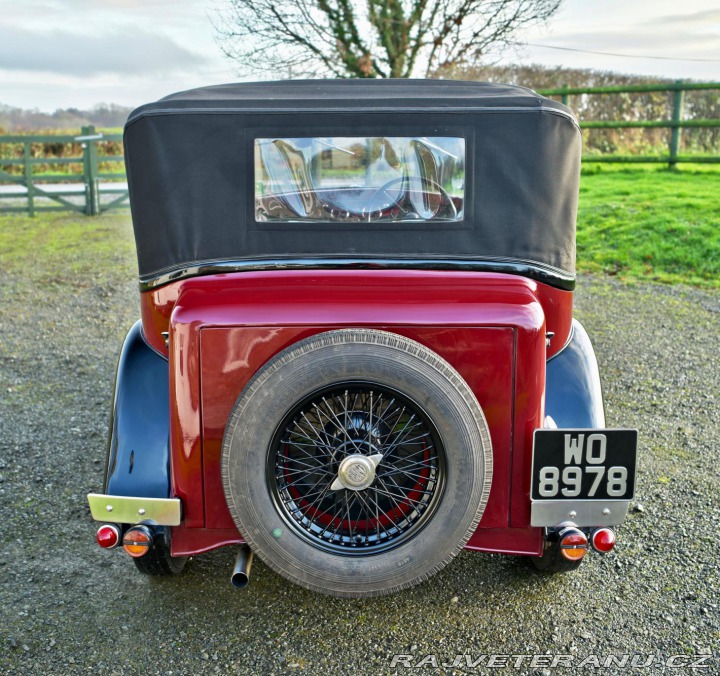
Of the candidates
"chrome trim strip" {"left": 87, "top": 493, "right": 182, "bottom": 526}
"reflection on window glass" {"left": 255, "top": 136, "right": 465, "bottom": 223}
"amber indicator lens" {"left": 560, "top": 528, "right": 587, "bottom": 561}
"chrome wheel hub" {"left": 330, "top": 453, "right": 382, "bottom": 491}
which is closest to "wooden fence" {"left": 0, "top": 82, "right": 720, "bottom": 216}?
"reflection on window glass" {"left": 255, "top": 136, "right": 465, "bottom": 223}

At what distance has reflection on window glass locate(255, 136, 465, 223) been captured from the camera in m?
3.07

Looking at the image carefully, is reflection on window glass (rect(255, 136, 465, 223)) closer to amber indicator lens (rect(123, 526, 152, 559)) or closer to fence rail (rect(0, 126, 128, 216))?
amber indicator lens (rect(123, 526, 152, 559))

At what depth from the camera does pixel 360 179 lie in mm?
3127

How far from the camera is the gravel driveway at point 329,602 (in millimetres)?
2762

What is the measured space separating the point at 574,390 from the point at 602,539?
1.96ft

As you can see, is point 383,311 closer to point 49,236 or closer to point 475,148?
point 475,148

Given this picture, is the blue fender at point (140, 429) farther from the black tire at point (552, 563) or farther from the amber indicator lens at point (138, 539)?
the black tire at point (552, 563)

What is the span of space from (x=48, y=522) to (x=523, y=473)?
7.84 feet

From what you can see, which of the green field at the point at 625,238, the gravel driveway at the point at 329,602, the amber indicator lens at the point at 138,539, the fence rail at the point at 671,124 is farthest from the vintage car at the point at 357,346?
the fence rail at the point at 671,124

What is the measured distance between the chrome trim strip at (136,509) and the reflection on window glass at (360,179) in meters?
1.17

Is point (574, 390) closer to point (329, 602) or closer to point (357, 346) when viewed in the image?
point (357, 346)

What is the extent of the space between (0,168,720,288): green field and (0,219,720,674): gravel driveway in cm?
512

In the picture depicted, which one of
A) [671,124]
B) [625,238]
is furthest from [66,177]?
[671,124]

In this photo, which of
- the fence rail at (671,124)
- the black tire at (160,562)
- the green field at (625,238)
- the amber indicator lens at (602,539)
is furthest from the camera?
the fence rail at (671,124)
